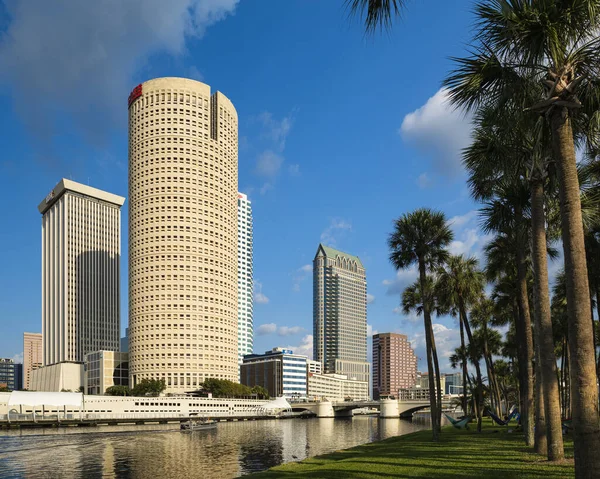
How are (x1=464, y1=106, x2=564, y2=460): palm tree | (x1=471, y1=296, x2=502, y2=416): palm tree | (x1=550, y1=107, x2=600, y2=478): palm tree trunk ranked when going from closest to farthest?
(x1=550, y1=107, x2=600, y2=478): palm tree trunk, (x1=464, y1=106, x2=564, y2=460): palm tree, (x1=471, y1=296, x2=502, y2=416): palm tree

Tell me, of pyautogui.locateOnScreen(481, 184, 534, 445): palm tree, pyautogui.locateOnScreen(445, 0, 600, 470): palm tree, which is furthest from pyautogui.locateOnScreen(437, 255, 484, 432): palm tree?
pyautogui.locateOnScreen(445, 0, 600, 470): palm tree

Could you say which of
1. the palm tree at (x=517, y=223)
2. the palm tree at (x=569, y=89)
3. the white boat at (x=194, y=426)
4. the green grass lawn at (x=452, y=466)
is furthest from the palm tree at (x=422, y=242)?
the white boat at (x=194, y=426)

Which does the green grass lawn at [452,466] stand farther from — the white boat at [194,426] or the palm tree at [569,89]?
the white boat at [194,426]

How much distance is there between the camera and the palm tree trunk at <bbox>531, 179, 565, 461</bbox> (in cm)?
2662

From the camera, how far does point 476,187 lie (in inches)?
1535

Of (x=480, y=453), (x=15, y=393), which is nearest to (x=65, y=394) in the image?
(x=15, y=393)

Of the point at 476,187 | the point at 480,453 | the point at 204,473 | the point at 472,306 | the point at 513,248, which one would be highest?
the point at 476,187

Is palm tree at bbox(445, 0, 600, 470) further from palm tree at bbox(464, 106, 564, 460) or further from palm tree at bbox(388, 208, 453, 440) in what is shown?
palm tree at bbox(388, 208, 453, 440)

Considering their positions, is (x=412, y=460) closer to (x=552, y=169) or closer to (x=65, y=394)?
(x=552, y=169)

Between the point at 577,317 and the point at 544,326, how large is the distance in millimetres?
12149

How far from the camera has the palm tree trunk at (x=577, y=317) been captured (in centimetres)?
1638

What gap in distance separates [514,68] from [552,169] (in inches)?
407

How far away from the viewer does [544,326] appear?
28703 millimetres

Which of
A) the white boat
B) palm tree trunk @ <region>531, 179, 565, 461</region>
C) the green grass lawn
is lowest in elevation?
the white boat
